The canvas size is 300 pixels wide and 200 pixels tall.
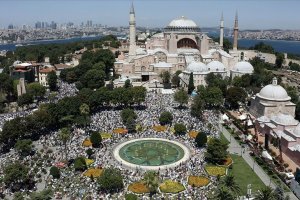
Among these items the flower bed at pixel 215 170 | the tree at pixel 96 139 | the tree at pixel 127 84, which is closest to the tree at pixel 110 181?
the flower bed at pixel 215 170

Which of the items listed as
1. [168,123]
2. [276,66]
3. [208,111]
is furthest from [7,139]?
[276,66]

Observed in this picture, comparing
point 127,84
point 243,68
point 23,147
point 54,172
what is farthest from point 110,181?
point 243,68

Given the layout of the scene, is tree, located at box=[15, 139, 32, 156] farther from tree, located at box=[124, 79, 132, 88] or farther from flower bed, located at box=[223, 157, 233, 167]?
tree, located at box=[124, 79, 132, 88]

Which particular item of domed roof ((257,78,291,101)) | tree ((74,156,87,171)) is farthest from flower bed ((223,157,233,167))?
domed roof ((257,78,291,101))

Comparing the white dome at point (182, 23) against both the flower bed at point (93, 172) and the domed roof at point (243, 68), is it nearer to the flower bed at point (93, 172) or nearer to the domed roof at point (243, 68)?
the domed roof at point (243, 68)

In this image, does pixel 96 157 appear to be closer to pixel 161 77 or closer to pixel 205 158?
pixel 205 158

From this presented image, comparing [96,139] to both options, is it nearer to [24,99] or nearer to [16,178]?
[16,178]
